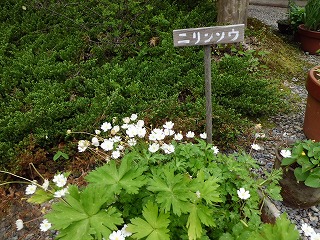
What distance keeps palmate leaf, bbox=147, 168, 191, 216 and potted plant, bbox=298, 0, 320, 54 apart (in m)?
4.47

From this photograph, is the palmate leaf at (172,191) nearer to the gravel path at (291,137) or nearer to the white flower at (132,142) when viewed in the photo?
the white flower at (132,142)

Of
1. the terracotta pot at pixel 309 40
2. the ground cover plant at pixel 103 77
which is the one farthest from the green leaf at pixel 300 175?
the terracotta pot at pixel 309 40

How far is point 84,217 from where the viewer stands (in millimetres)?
1438

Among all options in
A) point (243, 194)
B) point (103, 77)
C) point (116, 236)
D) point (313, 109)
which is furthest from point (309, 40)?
point (116, 236)

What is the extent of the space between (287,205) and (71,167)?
1682 millimetres

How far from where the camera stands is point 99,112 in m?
2.78

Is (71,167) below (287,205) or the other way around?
the other way around

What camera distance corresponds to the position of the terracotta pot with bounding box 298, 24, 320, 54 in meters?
5.07

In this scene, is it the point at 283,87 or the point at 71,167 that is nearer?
the point at 71,167

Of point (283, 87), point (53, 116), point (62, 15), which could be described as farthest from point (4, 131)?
point (283, 87)

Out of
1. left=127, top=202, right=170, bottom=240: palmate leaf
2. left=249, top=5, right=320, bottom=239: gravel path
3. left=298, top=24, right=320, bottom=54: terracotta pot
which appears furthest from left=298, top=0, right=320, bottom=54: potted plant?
left=127, top=202, right=170, bottom=240: palmate leaf

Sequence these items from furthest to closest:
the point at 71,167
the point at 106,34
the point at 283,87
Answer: the point at 106,34 < the point at 283,87 < the point at 71,167

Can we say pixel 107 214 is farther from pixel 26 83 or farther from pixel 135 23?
pixel 135 23

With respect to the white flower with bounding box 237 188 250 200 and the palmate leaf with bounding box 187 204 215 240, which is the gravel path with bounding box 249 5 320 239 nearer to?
the white flower with bounding box 237 188 250 200
